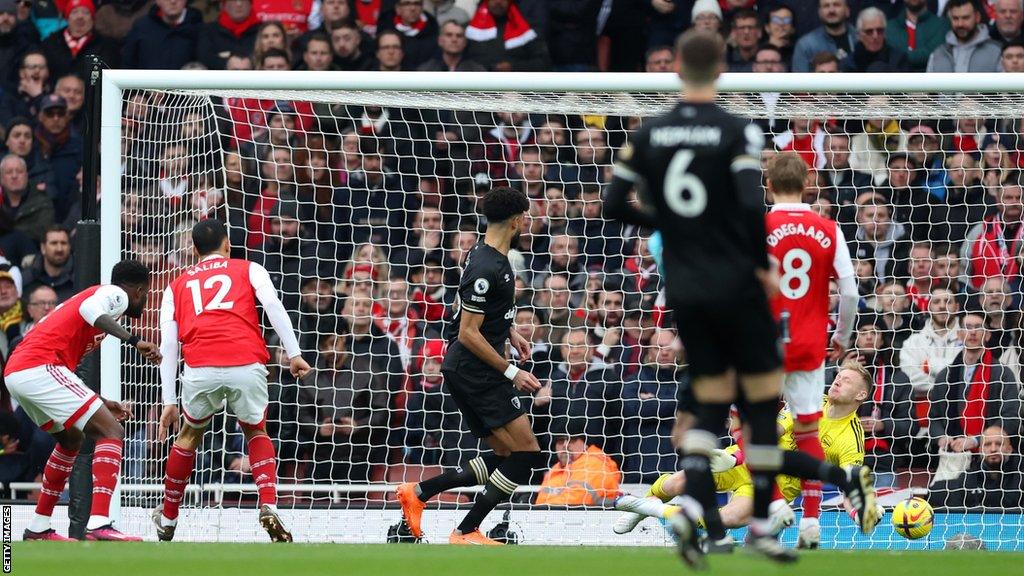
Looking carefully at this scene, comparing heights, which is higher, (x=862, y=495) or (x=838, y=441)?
(x=862, y=495)

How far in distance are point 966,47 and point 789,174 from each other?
5765 millimetres

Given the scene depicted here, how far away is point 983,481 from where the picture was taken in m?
9.78

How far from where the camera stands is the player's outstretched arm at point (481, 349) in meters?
8.33

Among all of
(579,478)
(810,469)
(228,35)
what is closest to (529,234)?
(579,478)

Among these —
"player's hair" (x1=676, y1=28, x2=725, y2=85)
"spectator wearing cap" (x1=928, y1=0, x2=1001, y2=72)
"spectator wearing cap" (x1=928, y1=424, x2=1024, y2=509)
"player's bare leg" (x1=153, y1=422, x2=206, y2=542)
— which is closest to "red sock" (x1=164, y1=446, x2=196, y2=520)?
"player's bare leg" (x1=153, y1=422, x2=206, y2=542)

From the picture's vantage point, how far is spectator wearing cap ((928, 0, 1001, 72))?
39.3ft

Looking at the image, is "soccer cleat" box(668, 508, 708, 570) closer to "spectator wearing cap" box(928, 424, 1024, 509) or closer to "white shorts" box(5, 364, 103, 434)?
"white shorts" box(5, 364, 103, 434)

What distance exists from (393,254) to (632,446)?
254cm

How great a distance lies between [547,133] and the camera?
1160 centimetres

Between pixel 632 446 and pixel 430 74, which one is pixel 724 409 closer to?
pixel 430 74

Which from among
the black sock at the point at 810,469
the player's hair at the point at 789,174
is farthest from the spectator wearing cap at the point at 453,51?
the black sock at the point at 810,469

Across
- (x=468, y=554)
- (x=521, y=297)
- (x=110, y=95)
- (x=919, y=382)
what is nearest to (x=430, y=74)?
(x=110, y=95)

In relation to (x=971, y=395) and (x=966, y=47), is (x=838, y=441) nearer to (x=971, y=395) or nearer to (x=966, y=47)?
(x=971, y=395)

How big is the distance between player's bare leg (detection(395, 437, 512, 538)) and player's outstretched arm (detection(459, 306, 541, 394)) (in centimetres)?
45
